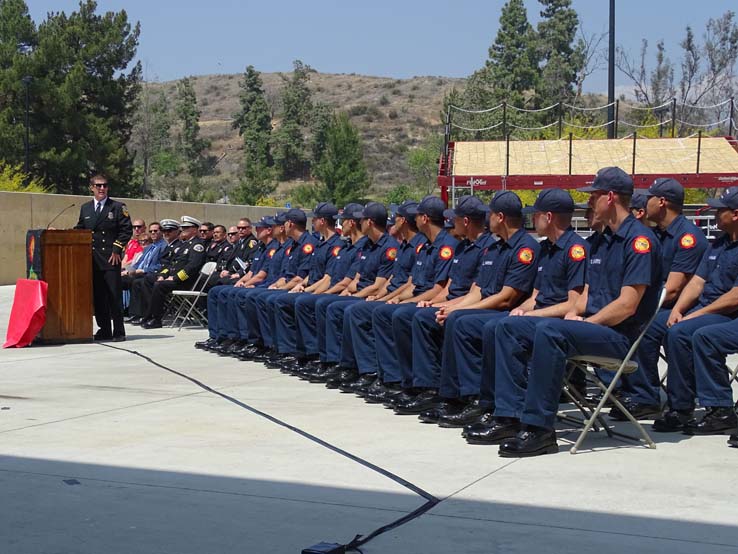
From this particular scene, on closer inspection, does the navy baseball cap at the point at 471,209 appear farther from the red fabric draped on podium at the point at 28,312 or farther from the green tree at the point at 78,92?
the green tree at the point at 78,92

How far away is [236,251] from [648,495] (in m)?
10.3

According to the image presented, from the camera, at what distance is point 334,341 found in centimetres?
988

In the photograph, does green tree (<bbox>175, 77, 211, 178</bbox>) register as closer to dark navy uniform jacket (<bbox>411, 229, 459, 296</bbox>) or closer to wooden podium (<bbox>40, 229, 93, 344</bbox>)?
wooden podium (<bbox>40, 229, 93, 344</bbox>)

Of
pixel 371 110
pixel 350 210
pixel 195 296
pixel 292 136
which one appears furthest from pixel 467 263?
pixel 371 110

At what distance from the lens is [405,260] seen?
9.57 metres

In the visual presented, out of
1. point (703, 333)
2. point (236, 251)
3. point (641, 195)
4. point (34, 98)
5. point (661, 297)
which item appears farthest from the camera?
point (34, 98)

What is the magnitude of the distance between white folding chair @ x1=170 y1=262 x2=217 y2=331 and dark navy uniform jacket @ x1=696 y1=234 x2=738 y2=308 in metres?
8.10

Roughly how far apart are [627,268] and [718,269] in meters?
1.52

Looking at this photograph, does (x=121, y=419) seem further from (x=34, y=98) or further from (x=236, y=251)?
(x=34, y=98)

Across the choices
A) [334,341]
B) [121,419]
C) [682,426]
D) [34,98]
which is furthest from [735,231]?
[34,98]

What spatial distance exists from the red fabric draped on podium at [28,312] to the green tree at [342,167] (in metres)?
49.6

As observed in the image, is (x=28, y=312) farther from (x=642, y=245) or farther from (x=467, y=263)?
(x=642, y=245)

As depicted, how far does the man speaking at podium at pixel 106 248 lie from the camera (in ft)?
44.0

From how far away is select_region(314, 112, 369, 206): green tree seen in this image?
206 ft
